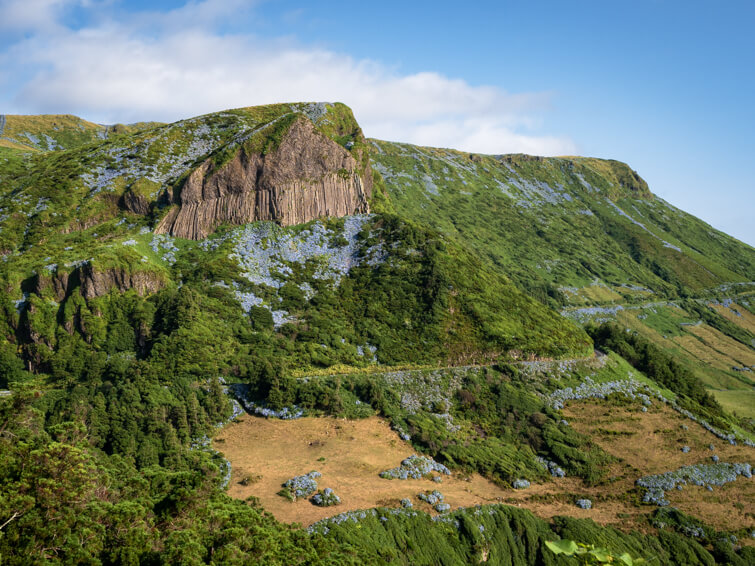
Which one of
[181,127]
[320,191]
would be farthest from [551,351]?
[181,127]

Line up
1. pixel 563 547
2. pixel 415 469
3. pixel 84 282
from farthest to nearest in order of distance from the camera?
pixel 84 282, pixel 415 469, pixel 563 547

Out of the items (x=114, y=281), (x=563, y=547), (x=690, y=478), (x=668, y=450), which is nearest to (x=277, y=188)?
(x=114, y=281)

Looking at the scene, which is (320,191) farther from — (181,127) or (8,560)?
(8,560)

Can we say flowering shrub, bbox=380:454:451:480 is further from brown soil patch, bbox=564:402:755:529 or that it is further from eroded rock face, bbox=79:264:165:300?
eroded rock face, bbox=79:264:165:300

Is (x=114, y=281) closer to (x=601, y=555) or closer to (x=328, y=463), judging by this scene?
(x=328, y=463)

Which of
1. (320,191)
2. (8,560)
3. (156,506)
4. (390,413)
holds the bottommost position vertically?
(390,413)
